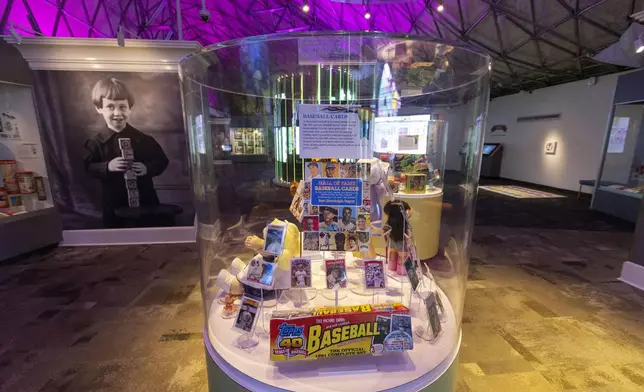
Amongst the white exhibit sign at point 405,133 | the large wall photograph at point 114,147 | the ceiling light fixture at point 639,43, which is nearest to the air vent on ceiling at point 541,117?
the ceiling light fixture at point 639,43

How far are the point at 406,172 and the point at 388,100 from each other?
1.50m

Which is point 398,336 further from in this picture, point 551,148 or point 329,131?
point 551,148

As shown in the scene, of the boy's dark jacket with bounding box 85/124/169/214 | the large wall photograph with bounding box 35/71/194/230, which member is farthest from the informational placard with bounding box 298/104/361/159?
the boy's dark jacket with bounding box 85/124/169/214

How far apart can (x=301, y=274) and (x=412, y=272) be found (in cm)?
50

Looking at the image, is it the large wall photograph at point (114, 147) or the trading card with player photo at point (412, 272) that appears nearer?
the trading card with player photo at point (412, 272)

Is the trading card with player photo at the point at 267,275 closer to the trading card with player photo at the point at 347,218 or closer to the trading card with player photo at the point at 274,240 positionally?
the trading card with player photo at the point at 274,240

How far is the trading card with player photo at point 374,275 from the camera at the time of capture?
1.29 meters

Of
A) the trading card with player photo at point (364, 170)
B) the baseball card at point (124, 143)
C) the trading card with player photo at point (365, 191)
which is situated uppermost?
the baseball card at point (124, 143)

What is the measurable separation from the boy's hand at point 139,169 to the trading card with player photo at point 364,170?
13.0 feet

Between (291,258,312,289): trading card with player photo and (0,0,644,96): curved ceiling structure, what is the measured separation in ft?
12.1

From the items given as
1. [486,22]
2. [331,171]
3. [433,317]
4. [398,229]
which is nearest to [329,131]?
[331,171]

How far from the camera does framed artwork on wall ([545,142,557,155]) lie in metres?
9.90

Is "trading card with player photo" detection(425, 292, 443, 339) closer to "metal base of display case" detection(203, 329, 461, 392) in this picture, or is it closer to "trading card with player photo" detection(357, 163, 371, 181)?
"metal base of display case" detection(203, 329, 461, 392)

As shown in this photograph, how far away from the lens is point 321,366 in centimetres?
110
